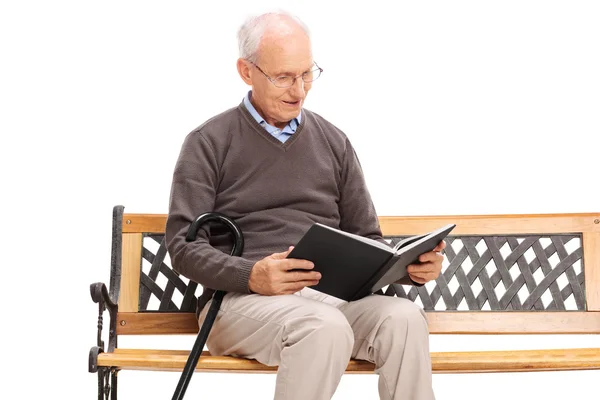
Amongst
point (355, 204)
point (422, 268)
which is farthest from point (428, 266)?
point (355, 204)

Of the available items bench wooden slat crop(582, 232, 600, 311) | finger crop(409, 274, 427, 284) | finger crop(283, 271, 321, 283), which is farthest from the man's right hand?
bench wooden slat crop(582, 232, 600, 311)

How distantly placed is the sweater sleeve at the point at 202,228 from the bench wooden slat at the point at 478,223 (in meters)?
0.48

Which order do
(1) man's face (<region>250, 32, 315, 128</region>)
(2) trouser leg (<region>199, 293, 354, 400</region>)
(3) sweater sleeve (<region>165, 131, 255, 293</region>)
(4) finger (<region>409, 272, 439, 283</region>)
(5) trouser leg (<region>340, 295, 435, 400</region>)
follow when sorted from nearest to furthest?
(2) trouser leg (<region>199, 293, 354, 400</region>) → (5) trouser leg (<region>340, 295, 435, 400</region>) → (3) sweater sleeve (<region>165, 131, 255, 293</region>) → (4) finger (<region>409, 272, 439, 283</region>) → (1) man's face (<region>250, 32, 315, 128</region>)

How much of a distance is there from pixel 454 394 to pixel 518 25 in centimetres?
159

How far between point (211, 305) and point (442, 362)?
72 centimetres

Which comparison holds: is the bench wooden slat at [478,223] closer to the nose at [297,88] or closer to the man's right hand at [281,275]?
the nose at [297,88]

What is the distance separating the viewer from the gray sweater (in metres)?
2.86

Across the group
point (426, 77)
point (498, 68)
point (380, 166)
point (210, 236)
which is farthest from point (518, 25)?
point (210, 236)

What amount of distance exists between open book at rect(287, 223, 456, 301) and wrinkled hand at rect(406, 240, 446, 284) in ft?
0.06

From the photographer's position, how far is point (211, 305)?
8.98 feet

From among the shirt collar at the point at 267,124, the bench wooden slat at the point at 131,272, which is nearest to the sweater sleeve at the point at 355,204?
the shirt collar at the point at 267,124

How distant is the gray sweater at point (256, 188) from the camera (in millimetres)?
2857

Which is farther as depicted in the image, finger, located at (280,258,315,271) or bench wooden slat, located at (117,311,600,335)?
bench wooden slat, located at (117,311,600,335)

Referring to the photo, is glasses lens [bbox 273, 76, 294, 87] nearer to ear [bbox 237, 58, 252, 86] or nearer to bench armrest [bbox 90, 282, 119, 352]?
ear [bbox 237, 58, 252, 86]
